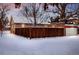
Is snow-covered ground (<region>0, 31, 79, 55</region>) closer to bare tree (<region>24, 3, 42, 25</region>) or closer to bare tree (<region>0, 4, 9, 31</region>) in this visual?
bare tree (<region>0, 4, 9, 31</region>)

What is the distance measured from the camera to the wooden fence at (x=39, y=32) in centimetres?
138

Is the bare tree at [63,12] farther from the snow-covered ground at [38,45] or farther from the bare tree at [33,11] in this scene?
the snow-covered ground at [38,45]

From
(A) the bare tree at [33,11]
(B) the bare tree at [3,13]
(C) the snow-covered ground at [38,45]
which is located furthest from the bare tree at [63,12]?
(B) the bare tree at [3,13]

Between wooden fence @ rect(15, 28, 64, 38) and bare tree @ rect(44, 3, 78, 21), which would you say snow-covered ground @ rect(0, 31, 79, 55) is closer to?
wooden fence @ rect(15, 28, 64, 38)

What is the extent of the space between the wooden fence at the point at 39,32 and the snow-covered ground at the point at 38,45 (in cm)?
4

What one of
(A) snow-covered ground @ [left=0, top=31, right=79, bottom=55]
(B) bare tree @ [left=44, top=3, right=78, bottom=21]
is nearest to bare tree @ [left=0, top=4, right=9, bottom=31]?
(A) snow-covered ground @ [left=0, top=31, right=79, bottom=55]

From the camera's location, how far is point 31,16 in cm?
138

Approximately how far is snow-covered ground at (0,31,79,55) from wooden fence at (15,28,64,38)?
0.12 feet

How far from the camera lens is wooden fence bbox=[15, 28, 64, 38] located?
1383mm

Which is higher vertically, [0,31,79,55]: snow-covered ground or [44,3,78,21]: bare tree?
[44,3,78,21]: bare tree

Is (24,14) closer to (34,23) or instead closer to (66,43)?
(34,23)

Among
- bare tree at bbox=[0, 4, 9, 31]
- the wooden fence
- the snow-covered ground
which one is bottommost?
the snow-covered ground
